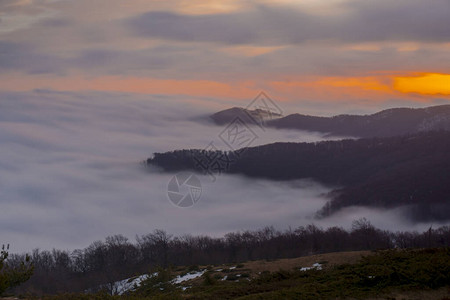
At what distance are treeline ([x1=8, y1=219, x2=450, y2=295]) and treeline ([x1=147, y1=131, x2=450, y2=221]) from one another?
5015cm

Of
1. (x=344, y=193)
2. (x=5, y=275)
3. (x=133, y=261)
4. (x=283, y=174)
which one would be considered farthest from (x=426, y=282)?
(x=283, y=174)

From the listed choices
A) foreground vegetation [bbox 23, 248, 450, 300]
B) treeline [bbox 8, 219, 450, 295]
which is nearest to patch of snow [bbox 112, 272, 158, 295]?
foreground vegetation [bbox 23, 248, 450, 300]

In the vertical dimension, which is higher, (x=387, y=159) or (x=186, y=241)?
(x=387, y=159)

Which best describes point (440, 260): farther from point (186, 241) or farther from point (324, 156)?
point (324, 156)

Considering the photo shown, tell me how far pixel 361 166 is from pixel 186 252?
100.0m

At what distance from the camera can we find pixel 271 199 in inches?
7603

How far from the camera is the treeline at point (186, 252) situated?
70.1m

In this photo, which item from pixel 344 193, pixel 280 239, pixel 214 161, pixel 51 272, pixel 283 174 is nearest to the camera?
pixel 51 272

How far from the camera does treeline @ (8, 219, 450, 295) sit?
7012cm

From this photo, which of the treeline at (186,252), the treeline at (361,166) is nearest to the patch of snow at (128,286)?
the treeline at (186,252)

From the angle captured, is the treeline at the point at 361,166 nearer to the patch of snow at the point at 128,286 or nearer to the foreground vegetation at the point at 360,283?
the patch of snow at the point at 128,286

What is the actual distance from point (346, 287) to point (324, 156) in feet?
544

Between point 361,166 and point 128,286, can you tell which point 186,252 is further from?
point 361,166

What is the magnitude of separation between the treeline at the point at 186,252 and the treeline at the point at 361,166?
50.1 metres
